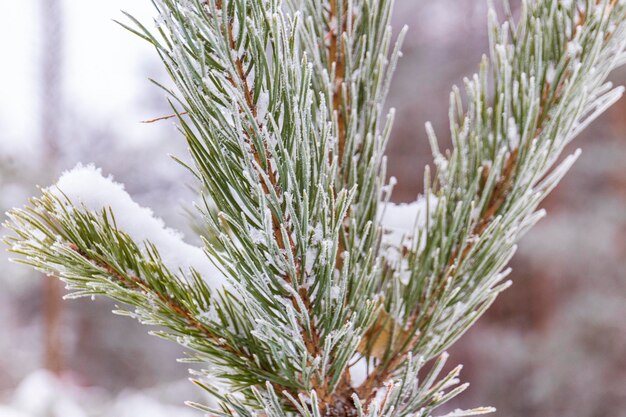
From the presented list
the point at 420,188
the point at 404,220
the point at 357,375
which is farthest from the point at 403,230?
the point at 420,188

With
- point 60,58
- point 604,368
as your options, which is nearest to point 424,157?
point 604,368

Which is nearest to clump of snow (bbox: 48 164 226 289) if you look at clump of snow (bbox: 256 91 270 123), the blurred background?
clump of snow (bbox: 256 91 270 123)

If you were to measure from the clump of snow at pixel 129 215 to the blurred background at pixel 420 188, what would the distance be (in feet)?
7.22

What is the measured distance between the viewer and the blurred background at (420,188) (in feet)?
9.85

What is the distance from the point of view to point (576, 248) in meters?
4.04

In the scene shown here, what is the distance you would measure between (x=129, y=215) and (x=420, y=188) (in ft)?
14.6

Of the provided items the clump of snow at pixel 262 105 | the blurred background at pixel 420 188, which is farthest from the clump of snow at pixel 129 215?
the blurred background at pixel 420 188

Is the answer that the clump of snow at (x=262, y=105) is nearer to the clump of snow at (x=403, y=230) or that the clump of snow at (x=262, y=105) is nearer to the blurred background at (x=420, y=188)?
the clump of snow at (x=403, y=230)

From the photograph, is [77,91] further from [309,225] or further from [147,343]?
[309,225]

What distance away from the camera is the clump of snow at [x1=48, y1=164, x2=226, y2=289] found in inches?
17.2

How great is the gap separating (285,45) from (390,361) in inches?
11.4

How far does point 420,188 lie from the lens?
475cm

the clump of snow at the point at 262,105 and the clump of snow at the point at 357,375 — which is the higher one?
the clump of snow at the point at 262,105

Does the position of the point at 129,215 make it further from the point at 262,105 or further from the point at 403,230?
the point at 403,230
